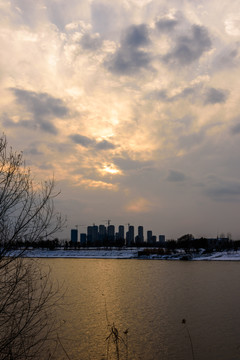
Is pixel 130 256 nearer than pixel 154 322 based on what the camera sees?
No

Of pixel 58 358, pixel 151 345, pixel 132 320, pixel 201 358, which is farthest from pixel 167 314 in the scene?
pixel 58 358

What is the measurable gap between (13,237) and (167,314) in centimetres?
1852

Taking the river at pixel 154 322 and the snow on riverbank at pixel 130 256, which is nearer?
the river at pixel 154 322

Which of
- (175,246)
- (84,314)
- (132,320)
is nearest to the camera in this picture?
(132,320)

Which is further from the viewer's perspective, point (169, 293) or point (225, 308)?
point (169, 293)

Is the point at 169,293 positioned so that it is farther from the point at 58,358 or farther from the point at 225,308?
the point at 58,358

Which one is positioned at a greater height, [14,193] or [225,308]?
[14,193]

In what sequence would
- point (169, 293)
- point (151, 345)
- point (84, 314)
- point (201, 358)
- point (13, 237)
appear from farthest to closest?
point (169, 293), point (84, 314), point (151, 345), point (201, 358), point (13, 237)

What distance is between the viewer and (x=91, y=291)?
3428 centimetres

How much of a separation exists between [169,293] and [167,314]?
9703 millimetres

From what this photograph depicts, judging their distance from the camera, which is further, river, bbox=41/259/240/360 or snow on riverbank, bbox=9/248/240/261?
snow on riverbank, bbox=9/248/240/261

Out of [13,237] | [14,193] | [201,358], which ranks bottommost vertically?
[201,358]

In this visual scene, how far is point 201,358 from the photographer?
1538 cm

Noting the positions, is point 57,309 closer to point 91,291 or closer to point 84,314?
point 84,314
